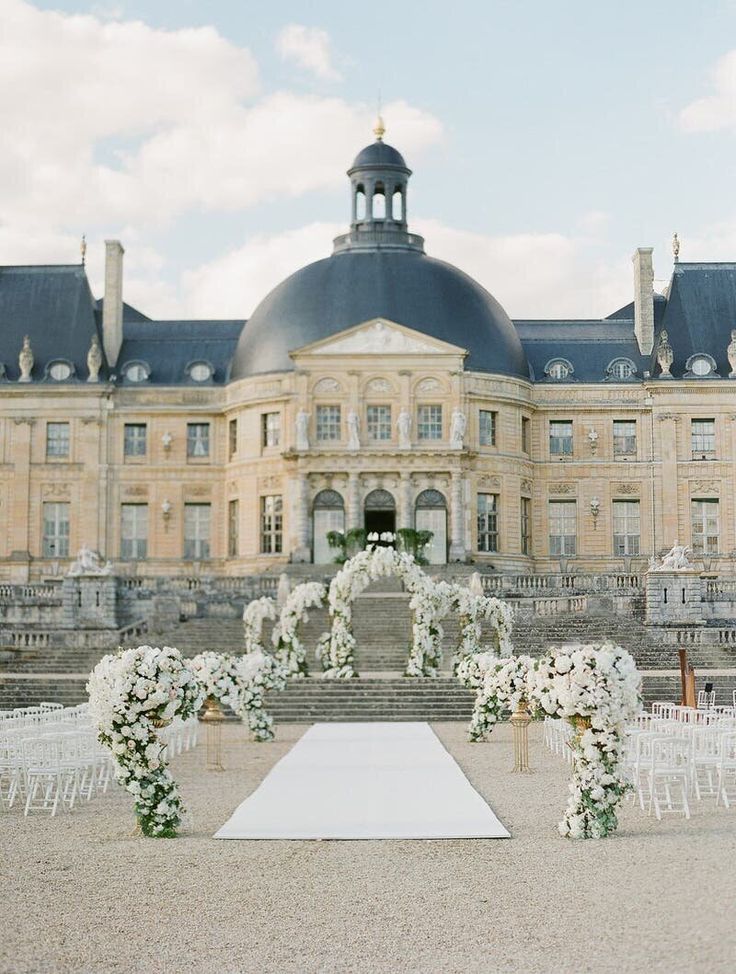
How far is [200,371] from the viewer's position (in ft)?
168

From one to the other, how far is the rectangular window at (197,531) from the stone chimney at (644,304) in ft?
51.7

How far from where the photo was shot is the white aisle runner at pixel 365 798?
13.1 m

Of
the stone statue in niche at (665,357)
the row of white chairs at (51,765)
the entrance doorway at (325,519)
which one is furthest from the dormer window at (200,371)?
the row of white chairs at (51,765)

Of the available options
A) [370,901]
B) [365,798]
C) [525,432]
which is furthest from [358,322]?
[370,901]

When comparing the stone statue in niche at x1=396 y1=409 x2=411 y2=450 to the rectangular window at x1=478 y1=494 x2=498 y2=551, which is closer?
the stone statue in niche at x1=396 y1=409 x2=411 y2=450

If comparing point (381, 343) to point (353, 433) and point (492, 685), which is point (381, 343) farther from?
point (492, 685)

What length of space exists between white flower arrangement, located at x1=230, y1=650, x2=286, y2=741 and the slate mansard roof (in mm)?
26536

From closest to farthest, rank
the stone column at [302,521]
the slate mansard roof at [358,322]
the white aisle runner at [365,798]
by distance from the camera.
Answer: the white aisle runner at [365,798]
the stone column at [302,521]
the slate mansard roof at [358,322]

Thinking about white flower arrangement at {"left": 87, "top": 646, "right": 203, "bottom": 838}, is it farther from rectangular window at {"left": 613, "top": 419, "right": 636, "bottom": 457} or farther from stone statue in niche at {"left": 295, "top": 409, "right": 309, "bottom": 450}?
rectangular window at {"left": 613, "top": 419, "right": 636, "bottom": 457}

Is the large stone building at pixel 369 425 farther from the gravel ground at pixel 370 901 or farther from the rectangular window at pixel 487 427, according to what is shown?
the gravel ground at pixel 370 901

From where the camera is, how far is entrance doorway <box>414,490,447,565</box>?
46688 mm

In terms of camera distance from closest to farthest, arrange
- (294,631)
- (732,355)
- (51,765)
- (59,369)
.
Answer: (51,765) < (294,631) < (732,355) < (59,369)

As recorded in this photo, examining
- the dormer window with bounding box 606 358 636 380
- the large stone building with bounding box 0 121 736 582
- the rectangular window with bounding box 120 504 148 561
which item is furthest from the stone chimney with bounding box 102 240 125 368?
the dormer window with bounding box 606 358 636 380

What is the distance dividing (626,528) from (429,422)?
776 centimetres
